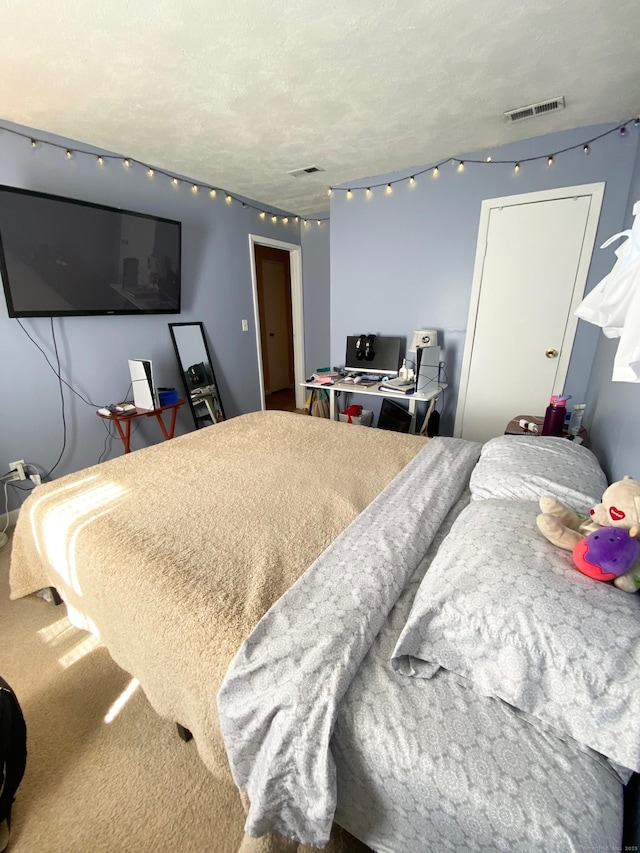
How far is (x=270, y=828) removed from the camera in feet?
2.49

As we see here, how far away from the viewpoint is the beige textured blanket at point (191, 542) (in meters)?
0.90

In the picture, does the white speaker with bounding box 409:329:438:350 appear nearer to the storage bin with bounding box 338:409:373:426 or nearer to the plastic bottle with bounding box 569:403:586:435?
the storage bin with bounding box 338:409:373:426

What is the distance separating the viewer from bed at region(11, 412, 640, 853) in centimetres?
60

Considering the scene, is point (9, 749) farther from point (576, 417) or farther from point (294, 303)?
point (294, 303)

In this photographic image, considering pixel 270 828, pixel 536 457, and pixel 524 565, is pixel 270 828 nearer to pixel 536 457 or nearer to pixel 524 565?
pixel 524 565

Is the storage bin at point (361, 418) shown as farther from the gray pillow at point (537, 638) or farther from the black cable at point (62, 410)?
the gray pillow at point (537, 638)

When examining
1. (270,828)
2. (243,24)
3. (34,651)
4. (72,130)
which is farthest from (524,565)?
(72,130)

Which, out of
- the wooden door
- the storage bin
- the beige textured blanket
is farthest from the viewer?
the wooden door

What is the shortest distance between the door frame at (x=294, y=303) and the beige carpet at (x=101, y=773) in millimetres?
2808

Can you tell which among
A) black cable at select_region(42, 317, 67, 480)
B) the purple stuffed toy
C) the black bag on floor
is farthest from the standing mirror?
the purple stuffed toy

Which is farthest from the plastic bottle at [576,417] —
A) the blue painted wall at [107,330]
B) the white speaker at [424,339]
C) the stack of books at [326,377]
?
the blue painted wall at [107,330]

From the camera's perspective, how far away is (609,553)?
710 millimetres

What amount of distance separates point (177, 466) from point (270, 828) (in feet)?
4.34

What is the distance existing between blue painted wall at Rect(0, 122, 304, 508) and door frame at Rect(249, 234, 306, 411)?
72 millimetres
